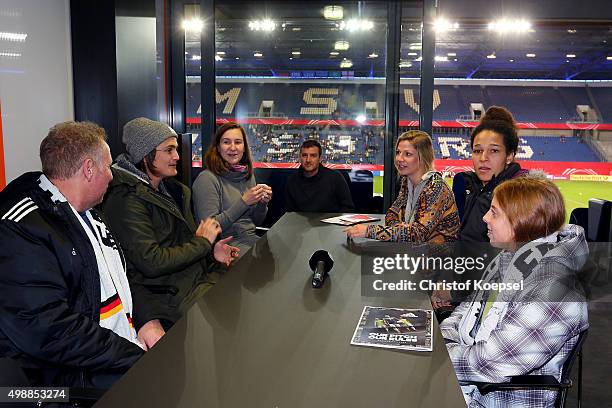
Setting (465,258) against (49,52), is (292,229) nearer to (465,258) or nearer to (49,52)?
(465,258)

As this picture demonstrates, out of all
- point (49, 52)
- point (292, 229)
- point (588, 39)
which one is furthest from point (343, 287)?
point (588, 39)

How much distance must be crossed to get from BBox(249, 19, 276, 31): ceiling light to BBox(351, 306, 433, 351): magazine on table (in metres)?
4.45

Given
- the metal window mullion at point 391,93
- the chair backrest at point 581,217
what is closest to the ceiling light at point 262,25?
the metal window mullion at point 391,93

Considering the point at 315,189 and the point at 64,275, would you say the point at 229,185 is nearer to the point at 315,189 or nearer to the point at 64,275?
the point at 315,189

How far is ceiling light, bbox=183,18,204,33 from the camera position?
17.8ft

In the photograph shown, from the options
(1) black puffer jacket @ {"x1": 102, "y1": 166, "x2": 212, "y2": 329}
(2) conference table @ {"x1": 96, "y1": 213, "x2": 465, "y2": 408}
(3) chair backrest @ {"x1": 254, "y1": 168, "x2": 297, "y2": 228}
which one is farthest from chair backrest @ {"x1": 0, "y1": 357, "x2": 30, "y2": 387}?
(3) chair backrest @ {"x1": 254, "y1": 168, "x2": 297, "y2": 228}

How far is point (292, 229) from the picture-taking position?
3.32 metres

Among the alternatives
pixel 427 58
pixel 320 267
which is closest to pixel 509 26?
pixel 427 58

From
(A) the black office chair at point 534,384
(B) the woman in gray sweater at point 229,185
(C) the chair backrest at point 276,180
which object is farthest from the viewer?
(C) the chair backrest at point 276,180

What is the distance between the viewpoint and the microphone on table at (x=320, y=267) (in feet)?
6.67

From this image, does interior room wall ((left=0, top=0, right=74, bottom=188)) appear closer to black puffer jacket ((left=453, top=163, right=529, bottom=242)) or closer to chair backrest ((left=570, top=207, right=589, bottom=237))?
black puffer jacket ((left=453, top=163, right=529, bottom=242))

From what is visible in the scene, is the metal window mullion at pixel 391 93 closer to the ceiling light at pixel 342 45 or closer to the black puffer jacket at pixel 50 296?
the ceiling light at pixel 342 45

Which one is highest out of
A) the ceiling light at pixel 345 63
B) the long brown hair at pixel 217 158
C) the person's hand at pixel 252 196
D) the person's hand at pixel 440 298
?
the ceiling light at pixel 345 63

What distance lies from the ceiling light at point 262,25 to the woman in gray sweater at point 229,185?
2336 millimetres
